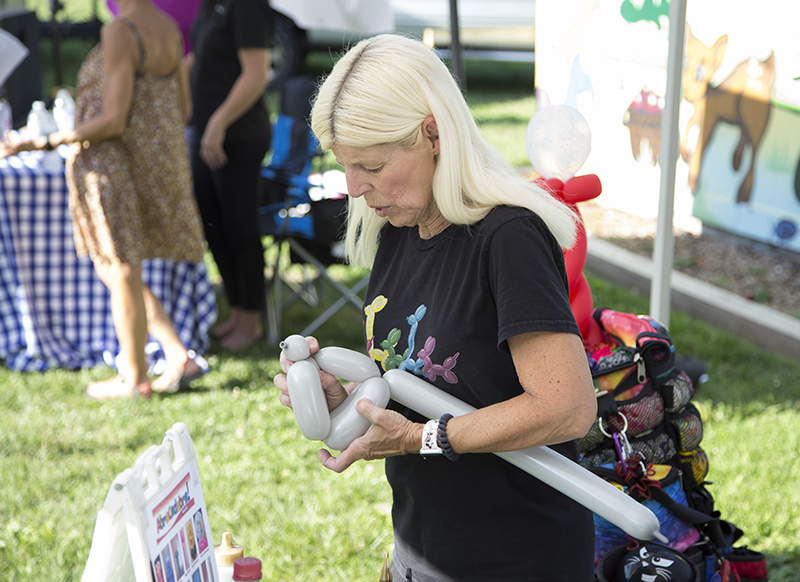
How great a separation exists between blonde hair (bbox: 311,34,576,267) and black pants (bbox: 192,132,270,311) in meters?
2.95

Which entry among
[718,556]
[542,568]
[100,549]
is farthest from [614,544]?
[100,549]

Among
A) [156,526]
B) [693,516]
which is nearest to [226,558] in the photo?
[156,526]

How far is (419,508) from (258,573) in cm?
49

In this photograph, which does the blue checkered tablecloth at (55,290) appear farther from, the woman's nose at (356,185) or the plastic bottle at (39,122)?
the woman's nose at (356,185)

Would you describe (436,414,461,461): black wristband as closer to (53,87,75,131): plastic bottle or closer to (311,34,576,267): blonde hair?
(311,34,576,267): blonde hair

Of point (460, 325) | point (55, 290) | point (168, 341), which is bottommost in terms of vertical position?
point (168, 341)

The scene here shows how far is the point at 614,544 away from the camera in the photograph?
195cm

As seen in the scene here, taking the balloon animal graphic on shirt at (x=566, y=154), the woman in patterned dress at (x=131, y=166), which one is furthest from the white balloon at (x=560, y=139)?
the woman in patterned dress at (x=131, y=166)

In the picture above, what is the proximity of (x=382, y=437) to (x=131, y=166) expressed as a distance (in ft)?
8.98

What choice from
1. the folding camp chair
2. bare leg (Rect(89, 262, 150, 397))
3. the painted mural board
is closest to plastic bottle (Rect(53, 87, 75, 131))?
bare leg (Rect(89, 262, 150, 397))

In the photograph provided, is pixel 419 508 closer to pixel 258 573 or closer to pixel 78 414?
pixel 258 573

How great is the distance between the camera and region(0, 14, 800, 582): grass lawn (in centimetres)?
263

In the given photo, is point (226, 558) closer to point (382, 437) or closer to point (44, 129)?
point (382, 437)

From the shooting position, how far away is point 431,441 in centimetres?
125
